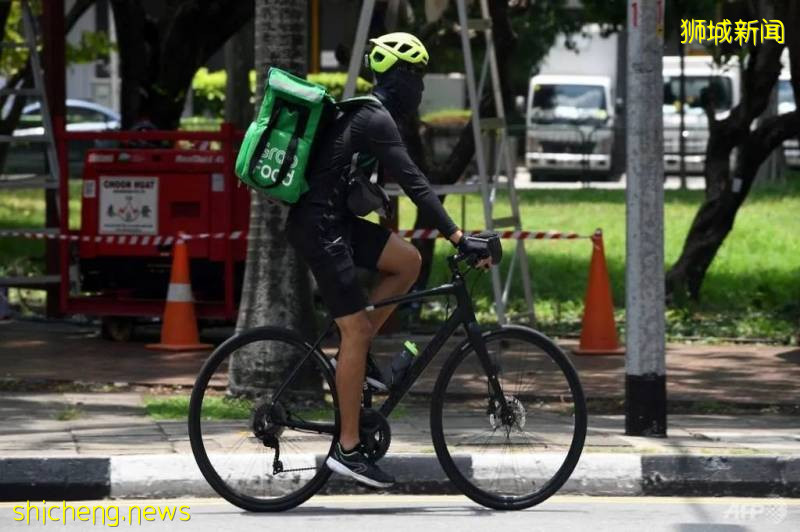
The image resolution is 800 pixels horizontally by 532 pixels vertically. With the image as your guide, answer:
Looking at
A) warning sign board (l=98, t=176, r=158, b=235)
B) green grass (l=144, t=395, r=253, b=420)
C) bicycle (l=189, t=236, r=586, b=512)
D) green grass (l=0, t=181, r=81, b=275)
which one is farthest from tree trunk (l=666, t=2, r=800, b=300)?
bicycle (l=189, t=236, r=586, b=512)

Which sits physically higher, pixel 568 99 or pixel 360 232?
pixel 360 232

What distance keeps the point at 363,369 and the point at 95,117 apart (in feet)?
91.9

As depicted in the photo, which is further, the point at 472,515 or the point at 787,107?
the point at 787,107

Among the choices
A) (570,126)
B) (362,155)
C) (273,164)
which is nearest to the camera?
(273,164)

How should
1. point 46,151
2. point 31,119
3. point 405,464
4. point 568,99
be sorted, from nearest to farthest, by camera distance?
point 405,464 → point 46,151 → point 31,119 → point 568,99

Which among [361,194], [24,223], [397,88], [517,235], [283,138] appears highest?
[397,88]

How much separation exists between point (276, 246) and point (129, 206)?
322cm

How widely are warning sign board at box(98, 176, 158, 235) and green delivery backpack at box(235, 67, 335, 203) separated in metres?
5.65

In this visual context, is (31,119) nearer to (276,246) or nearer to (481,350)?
(276,246)

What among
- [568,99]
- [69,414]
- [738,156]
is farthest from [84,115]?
[69,414]

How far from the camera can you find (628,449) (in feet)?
26.8

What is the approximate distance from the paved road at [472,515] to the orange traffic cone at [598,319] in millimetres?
4511

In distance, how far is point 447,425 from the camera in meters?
7.62

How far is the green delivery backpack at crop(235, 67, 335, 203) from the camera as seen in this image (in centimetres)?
691
